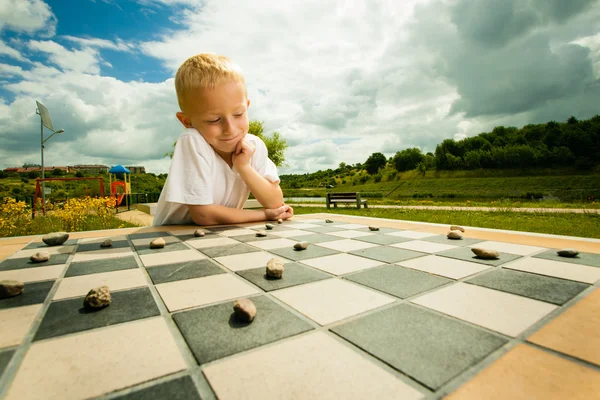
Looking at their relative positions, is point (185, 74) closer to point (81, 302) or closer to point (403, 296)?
point (81, 302)

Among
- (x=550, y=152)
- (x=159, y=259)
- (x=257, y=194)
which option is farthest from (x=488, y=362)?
(x=550, y=152)

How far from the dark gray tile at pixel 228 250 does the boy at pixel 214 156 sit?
38.8 inches

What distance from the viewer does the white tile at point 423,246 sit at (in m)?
2.04

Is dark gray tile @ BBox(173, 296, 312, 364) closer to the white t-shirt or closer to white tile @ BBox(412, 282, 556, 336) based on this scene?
white tile @ BBox(412, 282, 556, 336)

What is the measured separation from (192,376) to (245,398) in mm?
161

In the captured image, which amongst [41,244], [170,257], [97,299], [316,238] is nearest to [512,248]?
[316,238]

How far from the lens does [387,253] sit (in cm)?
193

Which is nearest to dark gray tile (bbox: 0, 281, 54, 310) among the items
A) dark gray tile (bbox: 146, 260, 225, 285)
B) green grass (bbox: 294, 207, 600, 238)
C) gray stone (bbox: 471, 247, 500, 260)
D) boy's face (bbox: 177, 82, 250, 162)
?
dark gray tile (bbox: 146, 260, 225, 285)

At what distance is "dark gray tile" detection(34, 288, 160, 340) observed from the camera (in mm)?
950

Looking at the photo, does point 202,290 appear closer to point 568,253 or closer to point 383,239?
point 383,239

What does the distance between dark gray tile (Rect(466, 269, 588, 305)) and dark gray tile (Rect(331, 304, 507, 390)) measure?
1.56ft

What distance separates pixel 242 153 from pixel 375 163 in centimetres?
7608

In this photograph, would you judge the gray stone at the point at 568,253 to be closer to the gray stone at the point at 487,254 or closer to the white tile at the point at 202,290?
the gray stone at the point at 487,254

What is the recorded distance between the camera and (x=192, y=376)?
702 mm
